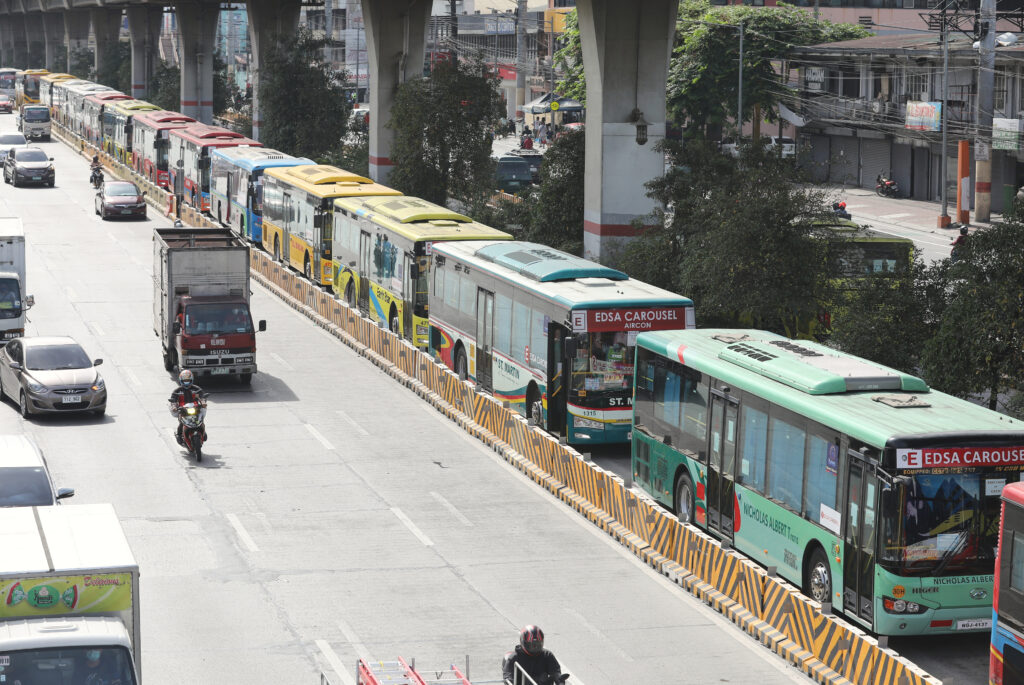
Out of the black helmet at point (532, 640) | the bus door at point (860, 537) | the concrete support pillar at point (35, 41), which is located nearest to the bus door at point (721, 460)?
the bus door at point (860, 537)

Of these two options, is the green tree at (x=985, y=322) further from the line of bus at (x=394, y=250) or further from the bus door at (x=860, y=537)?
the line of bus at (x=394, y=250)

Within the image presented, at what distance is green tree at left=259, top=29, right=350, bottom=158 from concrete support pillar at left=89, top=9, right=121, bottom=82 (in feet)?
215

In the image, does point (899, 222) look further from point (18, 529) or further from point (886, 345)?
point (18, 529)

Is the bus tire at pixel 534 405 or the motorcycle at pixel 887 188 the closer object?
the bus tire at pixel 534 405

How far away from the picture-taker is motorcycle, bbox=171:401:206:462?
2855 cm

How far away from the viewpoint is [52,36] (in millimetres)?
170625

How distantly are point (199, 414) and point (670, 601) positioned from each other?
11.2 metres

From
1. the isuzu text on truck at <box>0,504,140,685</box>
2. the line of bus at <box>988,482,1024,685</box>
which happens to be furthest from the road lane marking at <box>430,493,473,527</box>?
the isuzu text on truck at <box>0,504,140,685</box>

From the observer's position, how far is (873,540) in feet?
59.6

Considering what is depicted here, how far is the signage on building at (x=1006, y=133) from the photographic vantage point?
69.9 m

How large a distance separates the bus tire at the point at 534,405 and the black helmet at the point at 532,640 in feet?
48.0

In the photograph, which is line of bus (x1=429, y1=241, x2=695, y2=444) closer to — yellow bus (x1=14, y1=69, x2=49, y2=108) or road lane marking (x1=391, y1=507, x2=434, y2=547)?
road lane marking (x1=391, y1=507, x2=434, y2=547)

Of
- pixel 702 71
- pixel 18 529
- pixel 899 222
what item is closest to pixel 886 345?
pixel 18 529

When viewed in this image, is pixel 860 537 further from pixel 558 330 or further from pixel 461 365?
pixel 461 365
